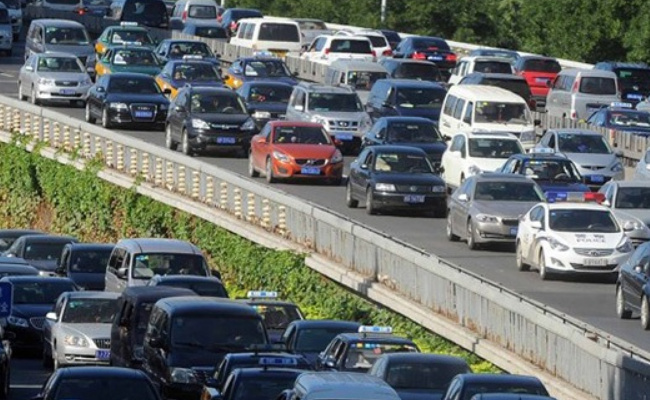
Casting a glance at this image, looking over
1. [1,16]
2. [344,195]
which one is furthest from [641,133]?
[1,16]

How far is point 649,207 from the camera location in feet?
126

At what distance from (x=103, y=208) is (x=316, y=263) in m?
15.1

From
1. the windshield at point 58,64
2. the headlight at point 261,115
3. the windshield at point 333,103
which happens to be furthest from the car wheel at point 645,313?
the windshield at point 58,64

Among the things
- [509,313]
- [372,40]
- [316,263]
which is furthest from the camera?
[372,40]

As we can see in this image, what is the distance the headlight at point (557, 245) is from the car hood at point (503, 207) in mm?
2953

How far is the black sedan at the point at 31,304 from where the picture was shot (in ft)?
118

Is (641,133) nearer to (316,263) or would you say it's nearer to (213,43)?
(316,263)

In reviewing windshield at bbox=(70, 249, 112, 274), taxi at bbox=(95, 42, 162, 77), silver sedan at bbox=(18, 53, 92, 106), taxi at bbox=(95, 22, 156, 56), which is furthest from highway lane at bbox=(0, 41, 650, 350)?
taxi at bbox=(95, 22, 156, 56)

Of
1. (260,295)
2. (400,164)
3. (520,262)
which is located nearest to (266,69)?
(400,164)

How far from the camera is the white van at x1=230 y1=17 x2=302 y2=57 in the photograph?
72500 mm

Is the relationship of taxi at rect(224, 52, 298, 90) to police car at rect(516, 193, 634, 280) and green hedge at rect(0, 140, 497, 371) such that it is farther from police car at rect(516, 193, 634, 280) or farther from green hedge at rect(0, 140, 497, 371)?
police car at rect(516, 193, 634, 280)

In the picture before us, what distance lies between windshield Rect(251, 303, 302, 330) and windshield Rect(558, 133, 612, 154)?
49.1 feet

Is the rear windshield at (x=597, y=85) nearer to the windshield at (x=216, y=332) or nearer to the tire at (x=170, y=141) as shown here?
the tire at (x=170, y=141)

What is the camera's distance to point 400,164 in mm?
42219
